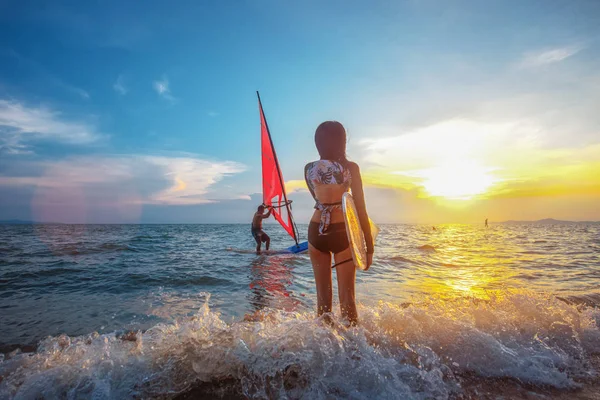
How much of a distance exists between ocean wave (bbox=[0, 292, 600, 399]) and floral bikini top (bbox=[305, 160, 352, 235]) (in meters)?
→ 0.97

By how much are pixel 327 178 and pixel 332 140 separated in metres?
0.37

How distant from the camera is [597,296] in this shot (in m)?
5.39

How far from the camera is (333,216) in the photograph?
289 cm

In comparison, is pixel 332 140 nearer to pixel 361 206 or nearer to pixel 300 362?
pixel 361 206

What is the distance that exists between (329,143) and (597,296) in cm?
613

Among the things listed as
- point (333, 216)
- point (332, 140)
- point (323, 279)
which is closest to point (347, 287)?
point (323, 279)

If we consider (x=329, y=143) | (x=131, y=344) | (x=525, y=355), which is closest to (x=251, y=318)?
(x=131, y=344)

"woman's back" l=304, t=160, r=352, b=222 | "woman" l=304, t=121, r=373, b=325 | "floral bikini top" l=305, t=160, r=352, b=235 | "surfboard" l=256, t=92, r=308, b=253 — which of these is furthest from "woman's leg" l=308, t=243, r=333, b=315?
"surfboard" l=256, t=92, r=308, b=253

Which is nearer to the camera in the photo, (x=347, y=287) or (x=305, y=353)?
(x=305, y=353)

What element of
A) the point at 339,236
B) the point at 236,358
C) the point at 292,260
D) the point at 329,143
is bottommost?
the point at 292,260

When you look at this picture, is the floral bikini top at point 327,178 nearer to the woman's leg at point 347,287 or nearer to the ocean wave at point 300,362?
the woman's leg at point 347,287

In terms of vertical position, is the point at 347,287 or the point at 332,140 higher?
the point at 332,140

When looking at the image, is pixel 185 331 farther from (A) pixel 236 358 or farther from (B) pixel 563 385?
(B) pixel 563 385

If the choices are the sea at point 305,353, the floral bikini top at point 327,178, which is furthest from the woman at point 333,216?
the sea at point 305,353
